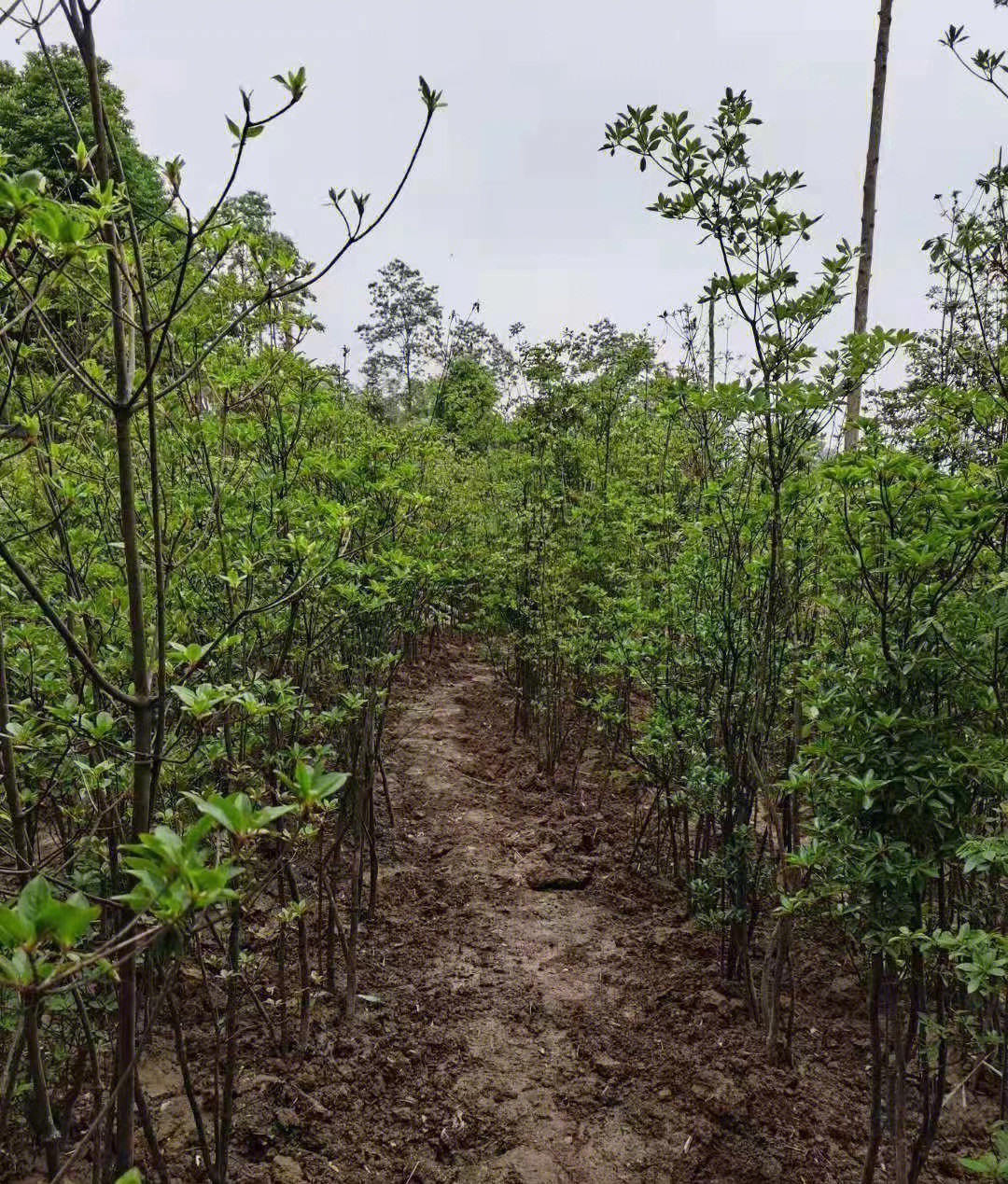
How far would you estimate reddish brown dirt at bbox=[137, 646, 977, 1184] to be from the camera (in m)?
3.12

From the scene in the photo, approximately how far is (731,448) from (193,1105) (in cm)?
442

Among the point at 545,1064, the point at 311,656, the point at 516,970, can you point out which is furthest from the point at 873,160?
the point at 545,1064

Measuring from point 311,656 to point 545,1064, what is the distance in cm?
242

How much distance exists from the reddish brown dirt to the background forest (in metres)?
0.18

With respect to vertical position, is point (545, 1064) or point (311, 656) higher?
point (311, 656)

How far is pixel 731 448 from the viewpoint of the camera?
16.0 ft

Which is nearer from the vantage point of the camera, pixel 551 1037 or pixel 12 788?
pixel 12 788

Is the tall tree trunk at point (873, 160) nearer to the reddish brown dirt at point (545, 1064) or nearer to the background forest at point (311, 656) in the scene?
the background forest at point (311, 656)

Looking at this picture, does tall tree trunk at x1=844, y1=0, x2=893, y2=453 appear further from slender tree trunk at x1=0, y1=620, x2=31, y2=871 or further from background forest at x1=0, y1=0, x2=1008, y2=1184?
slender tree trunk at x1=0, y1=620, x2=31, y2=871

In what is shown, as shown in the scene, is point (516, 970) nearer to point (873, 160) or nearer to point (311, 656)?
point (311, 656)

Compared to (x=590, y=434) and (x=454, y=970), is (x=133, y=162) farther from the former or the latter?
(x=454, y=970)

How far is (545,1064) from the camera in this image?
3.78 metres

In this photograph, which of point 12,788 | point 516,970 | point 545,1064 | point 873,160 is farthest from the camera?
point 873,160

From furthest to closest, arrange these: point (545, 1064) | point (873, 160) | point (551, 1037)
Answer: point (873, 160)
point (551, 1037)
point (545, 1064)
